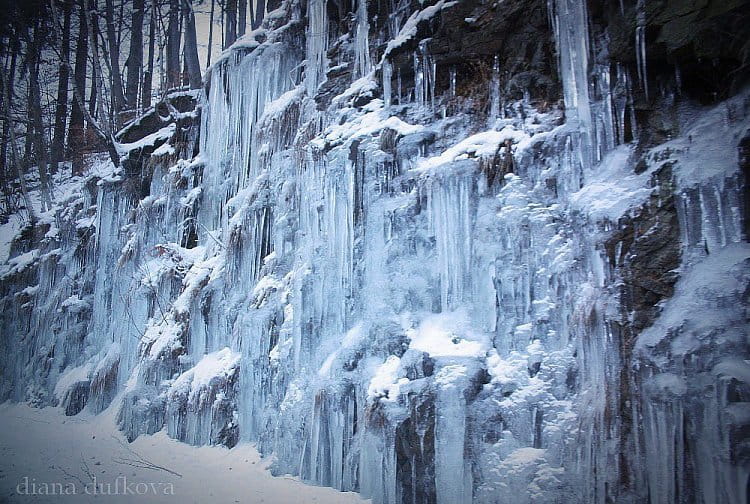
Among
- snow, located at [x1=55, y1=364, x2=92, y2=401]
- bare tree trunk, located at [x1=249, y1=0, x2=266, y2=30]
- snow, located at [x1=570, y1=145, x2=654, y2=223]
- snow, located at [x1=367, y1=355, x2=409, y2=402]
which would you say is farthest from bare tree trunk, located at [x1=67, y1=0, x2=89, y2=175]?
snow, located at [x1=570, y1=145, x2=654, y2=223]

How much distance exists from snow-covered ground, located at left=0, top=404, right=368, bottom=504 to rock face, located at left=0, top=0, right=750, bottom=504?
27 centimetres

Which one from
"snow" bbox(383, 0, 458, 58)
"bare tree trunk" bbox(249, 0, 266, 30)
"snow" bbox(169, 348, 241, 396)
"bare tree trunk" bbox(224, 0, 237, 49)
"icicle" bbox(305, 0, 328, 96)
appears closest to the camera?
"snow" bbox(383, 0, 458, 58)

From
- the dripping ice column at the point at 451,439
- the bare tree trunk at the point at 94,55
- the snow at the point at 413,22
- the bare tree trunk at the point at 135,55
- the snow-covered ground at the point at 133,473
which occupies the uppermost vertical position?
the bare tree trunk at the point at 135,55

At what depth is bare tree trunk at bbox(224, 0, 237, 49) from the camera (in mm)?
11875

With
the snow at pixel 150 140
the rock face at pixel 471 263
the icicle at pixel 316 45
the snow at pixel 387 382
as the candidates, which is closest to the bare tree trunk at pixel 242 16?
the snow at pixel 150 140

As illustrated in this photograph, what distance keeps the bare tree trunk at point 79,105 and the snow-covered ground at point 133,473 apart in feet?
21.3

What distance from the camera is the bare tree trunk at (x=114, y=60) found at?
10.3 m

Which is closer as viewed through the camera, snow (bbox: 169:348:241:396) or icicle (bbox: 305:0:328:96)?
snow (bbox: 169:348:241:396)

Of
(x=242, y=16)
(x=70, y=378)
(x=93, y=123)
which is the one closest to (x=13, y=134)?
(x=93, y=123)

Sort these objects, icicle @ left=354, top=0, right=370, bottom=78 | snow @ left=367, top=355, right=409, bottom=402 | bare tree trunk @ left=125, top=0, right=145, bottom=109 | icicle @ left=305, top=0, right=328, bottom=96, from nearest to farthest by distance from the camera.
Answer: snow @ left=367, top=355, right=409, bottom=402
icicle @ left=354, top=0, right=370, bottom=78
icicle @ left=305, top=0, right=328, bottom=96
bare tree trunk @ left=125, top=0, right=145, bottom=109

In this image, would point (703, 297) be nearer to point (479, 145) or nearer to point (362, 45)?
point (479, 145)

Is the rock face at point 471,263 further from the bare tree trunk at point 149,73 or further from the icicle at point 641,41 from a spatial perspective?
the bare tree trunk at point 149,73

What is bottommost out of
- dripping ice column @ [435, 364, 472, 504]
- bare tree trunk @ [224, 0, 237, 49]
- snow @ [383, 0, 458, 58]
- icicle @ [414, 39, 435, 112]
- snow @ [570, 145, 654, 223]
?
dripping ice column @ [435, 364, 472, 504]

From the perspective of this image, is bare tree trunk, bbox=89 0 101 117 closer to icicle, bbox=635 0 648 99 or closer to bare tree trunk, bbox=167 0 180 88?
bare tree trunk, bbox=167 0 180 88
